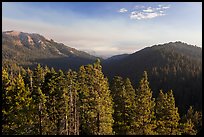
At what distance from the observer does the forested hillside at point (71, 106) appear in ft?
77.1

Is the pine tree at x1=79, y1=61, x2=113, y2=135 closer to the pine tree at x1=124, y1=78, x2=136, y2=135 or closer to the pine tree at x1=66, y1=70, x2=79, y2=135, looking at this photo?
the pine tree at x1=66, y1=70, x2=79, y2=135

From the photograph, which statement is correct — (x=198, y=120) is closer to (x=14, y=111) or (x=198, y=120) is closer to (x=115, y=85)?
(x=115, y=85)

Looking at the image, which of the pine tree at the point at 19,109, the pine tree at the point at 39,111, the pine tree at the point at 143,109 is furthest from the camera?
the pine tree at the point at 143,109

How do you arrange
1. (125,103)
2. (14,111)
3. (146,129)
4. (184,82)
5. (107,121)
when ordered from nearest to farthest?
(14,111)
(107,121)
(146,129)
(125,103)
(184,82)

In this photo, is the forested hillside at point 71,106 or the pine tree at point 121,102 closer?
the forested hillside at point 71,106

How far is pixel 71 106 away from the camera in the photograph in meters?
29.1

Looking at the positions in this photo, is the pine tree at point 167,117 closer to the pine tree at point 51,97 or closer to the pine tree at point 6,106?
the pine tree at point 51,97

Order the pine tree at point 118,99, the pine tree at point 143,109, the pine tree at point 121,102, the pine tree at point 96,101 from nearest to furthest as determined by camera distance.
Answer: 1. the pine tree at point 96,101
2. the pine tree at point 143,109
3. the pine tree at point 121,102
4. the pine tree at point 118,99

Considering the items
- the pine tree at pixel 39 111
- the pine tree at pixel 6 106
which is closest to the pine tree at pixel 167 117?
the pine tree at pixel 39 111

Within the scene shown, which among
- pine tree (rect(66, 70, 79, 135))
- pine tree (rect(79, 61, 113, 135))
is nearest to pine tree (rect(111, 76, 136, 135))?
pine tree (rect(79, 61, 113, 135))

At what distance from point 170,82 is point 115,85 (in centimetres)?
13045

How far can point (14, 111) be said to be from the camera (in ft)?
75.7

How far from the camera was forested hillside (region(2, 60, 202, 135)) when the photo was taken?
23.5 metres

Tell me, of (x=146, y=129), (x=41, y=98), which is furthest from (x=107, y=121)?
(x=41, y=98)
